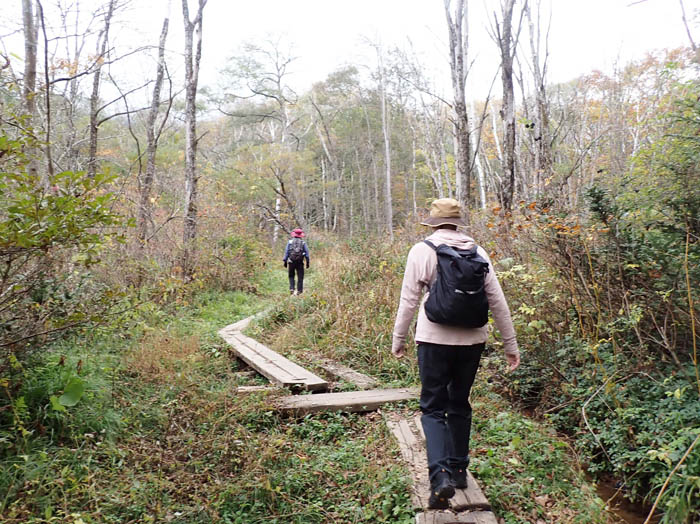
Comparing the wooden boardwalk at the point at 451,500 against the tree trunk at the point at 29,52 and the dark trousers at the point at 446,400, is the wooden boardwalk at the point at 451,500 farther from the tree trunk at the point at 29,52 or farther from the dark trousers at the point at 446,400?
the tree trunk at the point at 29,52

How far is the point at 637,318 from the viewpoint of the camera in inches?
141

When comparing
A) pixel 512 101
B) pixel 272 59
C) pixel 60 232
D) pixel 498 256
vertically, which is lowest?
pixel 498 256

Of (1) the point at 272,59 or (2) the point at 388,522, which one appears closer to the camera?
(2) the point at 388,522

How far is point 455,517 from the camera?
9.31 feet

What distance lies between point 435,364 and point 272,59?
79.2 ft

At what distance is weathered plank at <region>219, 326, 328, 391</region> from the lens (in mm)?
5387

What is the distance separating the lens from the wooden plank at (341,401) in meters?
4.80

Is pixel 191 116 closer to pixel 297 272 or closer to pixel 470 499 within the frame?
pixel 297 272

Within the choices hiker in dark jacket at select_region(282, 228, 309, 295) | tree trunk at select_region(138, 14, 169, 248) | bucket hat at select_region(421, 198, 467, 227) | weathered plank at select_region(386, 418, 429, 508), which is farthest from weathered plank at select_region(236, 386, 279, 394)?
tree trunk at select_region(138, 14, 169, 248)

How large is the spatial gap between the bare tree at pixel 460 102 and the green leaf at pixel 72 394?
5.92 m

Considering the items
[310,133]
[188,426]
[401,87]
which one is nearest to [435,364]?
→ [188,426]

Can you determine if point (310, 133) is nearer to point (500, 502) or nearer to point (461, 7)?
point (461, 7)

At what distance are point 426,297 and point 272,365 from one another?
361 cm

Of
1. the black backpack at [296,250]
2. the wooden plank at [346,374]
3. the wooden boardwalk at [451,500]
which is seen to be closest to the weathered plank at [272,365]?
the wooden plank at [346,374]
